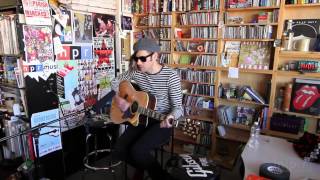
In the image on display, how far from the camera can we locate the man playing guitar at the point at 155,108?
76.0 inches

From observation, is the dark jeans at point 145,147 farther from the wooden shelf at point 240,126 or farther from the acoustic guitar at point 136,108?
the wooden shelf at point 240,126

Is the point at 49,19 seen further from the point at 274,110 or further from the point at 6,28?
the point at 274,110

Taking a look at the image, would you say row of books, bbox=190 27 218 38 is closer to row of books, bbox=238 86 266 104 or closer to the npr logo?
row of books, bbox=238 86 266 104

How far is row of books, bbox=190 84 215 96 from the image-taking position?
9.59 ft

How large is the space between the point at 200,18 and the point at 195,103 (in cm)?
105

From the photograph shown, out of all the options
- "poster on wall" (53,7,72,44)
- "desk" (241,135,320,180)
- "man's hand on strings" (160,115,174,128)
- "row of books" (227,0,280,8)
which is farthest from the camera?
"row of books" (227,0,280,8)

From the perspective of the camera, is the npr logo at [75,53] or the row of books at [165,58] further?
the row of books at [165,58]

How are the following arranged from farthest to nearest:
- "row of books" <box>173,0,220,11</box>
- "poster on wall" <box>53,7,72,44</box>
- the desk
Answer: "row of books" <box>173,0,220,11</box>
"poster on wall" <box>53,7,72,44</box>
the desk

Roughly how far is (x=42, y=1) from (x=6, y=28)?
1.25 ft

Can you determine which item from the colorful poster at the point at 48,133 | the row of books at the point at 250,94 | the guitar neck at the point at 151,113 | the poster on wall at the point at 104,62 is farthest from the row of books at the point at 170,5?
the colorful poster at the point at 48,133

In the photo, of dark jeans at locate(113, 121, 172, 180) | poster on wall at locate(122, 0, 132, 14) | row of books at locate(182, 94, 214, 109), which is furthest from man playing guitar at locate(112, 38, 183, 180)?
poster on wall at locate(122, 0, 132, 14)

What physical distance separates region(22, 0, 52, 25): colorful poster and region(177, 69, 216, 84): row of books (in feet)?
5.36

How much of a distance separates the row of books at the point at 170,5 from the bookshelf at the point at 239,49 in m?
0.02

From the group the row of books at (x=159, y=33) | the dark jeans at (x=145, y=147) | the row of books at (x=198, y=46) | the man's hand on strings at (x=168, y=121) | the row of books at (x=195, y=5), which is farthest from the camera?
the row of books at (x=159, y=33)
